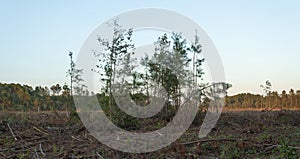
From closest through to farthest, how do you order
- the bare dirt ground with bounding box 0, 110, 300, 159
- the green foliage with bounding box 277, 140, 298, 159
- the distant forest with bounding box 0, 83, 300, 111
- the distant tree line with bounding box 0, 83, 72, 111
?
the green foliage with bounding box 277, 140, 298, 159 → the bare dirt ground with bounding box 0, 110, 300, 159 → the distant forest with bounding box 0, 83, 300, 111 → the distant tree line with bounding box 0, 83, 72, 111

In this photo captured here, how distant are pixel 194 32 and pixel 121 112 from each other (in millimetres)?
3721

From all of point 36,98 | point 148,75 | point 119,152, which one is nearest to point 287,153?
point 119,152

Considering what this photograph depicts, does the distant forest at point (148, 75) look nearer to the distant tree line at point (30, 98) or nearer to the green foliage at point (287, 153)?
the distant tree line at point (30, 98)

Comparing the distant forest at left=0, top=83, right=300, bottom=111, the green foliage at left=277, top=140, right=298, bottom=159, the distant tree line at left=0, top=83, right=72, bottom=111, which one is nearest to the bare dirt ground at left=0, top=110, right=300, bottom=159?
the green foliage at left=277, top=140, right=298, bottom=159

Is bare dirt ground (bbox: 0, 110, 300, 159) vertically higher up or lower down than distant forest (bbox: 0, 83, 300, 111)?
lower down

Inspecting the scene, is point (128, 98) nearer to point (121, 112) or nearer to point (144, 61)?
point (121, 112)

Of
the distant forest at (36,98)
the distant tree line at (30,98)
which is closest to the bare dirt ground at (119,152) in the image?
the distant forest at (36,98)

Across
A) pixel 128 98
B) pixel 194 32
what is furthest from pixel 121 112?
pixel 194 32

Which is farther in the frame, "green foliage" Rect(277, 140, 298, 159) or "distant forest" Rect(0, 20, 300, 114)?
"distant forest" Rect(0, 20, 300, 114)

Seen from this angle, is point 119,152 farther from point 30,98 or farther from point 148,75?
point 30,98

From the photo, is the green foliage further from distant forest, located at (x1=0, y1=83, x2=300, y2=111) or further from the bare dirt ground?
distant forest, located at (x1=0, y1=83, x2=300, y2=111)

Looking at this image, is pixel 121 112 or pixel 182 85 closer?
pixel 121 112

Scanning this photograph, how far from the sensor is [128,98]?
11.4 m

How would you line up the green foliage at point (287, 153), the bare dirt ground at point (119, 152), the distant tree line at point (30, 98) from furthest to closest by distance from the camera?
1. the distant tree line at point (30, 98)
2. the bare dirt ground at point (119, 152)
3. the green foliage at point (287, 153)
